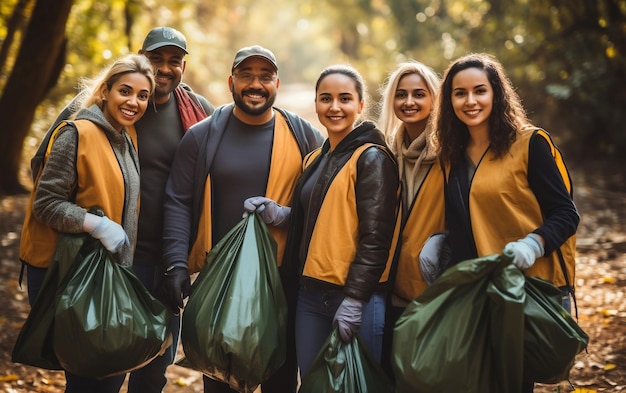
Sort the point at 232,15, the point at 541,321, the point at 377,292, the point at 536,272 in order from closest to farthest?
the point at 541,321 < the point at 536,272 < the point at 377,292 < the point at 232,15

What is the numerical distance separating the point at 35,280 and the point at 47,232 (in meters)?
0.26

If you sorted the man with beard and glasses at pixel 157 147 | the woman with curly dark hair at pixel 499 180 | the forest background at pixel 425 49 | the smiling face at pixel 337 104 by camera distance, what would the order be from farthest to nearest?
the forest background at pixel 425 49, the man with beard and glasses at pixel 157 147, the smiling face at pixel 337 104, the woman with curly dark hair at pixel 499 180

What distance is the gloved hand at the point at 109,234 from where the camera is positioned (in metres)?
3.17

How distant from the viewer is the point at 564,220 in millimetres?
2846

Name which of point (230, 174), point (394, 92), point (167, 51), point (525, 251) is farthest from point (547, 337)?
point (167, 51)

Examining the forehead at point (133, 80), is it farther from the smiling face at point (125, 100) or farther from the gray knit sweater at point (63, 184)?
the gray knit sweater at point (63, 184)

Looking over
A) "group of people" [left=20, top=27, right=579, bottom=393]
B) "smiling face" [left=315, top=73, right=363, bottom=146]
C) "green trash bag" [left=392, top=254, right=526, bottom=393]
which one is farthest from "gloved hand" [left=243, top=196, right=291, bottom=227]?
"green trash bag" [left=392, top=254, right=526, bottom=393]

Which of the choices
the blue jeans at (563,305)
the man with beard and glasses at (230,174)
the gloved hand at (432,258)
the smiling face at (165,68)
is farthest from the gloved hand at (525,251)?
the smiling face at (165,68)

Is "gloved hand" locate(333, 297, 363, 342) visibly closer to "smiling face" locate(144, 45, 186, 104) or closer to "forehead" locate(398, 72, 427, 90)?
"forehead" locate(398, 72, 427, 90)

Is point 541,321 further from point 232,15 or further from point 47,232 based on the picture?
point 232,15

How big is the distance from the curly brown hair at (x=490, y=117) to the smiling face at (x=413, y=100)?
7.3 inches

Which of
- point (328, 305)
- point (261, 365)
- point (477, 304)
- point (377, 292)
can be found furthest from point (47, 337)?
point (477, 304)

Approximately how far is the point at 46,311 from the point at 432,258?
5.99 ft

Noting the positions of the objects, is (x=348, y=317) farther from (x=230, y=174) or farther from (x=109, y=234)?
(x=109, y=234)
